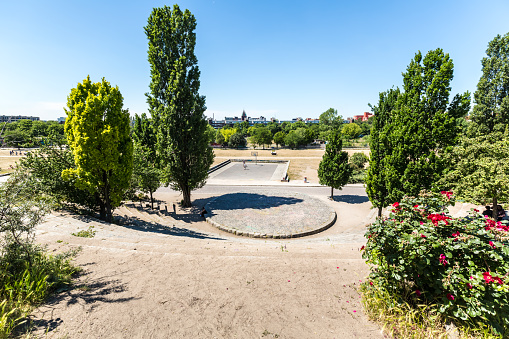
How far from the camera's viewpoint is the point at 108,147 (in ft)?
36.3

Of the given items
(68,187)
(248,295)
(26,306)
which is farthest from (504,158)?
(68,187)

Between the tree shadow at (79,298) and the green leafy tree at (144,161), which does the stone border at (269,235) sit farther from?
the tree shadow at (79,298)

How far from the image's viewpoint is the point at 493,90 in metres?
22.7

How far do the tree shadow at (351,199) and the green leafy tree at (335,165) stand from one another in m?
1.66

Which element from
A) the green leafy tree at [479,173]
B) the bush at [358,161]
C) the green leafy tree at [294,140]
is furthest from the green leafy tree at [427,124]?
the green leafy tree at [294,140]

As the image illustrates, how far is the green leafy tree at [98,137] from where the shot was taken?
10.6 metres

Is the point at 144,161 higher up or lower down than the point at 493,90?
lower down

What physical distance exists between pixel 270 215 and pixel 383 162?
837 centimetres

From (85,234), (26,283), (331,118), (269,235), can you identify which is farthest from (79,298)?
(331,118)

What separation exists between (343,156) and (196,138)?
1326cm

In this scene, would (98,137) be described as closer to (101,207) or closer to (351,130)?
(101,207)

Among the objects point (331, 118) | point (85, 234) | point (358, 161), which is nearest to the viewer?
point (85, 234)

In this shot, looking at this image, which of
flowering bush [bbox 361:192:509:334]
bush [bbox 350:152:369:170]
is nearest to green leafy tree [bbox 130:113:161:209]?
flowering bush [bbox 361:192:509:334]

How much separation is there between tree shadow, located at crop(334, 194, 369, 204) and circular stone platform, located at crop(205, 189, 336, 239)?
8.89ft
